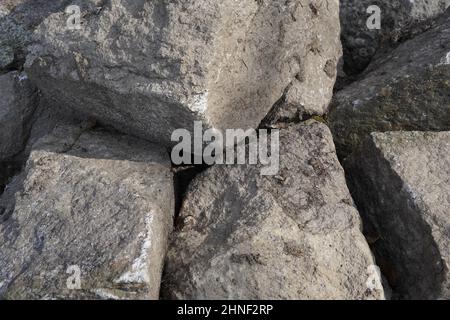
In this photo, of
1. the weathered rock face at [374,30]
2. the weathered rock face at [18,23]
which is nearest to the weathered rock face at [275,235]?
the weathered rock face at [374,30]

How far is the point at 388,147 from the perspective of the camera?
9.96 ft

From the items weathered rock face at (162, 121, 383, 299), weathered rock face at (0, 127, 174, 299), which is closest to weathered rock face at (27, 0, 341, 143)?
weathered rock face at (0, 127, 174, 299)

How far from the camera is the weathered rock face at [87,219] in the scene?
8.34 feet

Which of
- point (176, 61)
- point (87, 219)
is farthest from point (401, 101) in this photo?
point (87, 219)

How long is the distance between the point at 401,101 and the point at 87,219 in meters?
1.85

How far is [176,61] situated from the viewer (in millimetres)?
2732

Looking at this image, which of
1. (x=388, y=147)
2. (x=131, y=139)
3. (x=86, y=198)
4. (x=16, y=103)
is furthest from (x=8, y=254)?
(x=388, y=147)

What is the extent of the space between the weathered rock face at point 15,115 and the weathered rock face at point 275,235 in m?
1.21

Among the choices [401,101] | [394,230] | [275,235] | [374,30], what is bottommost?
[275,235]

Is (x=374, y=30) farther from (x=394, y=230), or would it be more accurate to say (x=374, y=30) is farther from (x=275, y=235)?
(x=275, y=235)

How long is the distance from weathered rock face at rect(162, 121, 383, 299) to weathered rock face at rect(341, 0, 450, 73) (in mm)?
1156

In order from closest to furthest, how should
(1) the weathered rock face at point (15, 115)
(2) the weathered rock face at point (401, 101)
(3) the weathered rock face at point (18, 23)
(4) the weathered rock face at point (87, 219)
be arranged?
(4) the weathered rock face at point (87, 219), (2) the weathered rock face at point (401, 101), (1) the weathered rock face at point (15, 115), (3) the weathered rock face at point (18, 23)

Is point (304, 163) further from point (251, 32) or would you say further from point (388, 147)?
point (251, 32)

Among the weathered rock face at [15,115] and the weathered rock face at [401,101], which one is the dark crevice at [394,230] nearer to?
the weathered rock face at [401,101]
